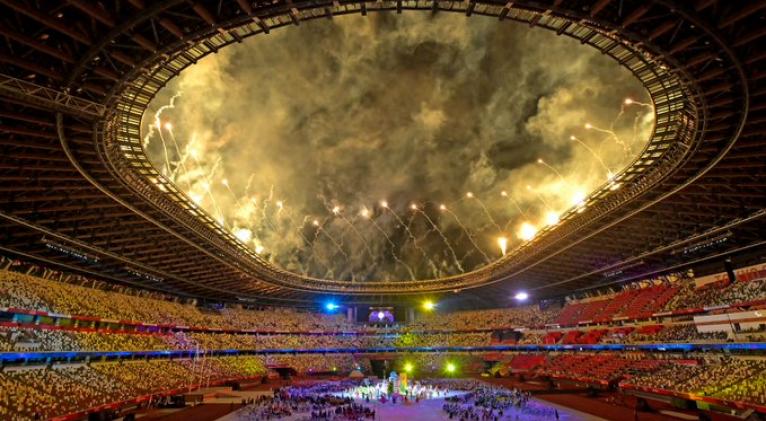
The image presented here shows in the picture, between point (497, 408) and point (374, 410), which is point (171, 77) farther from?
point (497, 408)

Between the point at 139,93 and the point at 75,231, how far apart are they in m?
19.8

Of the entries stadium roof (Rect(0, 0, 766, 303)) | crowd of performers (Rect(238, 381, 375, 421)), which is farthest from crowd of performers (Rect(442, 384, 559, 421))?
stadium roof (Rect(0, 0, 766, 303))

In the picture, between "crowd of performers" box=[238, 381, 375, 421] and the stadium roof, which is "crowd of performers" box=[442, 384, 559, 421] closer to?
"crowd of performers" box=[238, 381, 375, 421]

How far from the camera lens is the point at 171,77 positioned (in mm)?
18359

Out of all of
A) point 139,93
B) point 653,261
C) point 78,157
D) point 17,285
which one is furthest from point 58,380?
point 653,261

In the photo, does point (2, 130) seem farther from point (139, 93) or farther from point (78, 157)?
point (139, 93)

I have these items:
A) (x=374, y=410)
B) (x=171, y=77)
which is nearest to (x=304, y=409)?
(x=374, y=410)

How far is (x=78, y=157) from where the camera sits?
71.9 feet

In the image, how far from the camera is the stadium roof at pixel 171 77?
14586 mm

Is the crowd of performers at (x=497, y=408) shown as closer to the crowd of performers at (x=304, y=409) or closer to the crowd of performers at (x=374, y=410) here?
the crowd of performers at (x=374, y=410)


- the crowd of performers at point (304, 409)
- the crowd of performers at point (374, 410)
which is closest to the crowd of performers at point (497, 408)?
the crowd of performers at point (374, 410)

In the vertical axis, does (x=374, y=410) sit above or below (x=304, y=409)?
above

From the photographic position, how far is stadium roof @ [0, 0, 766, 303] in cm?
1459

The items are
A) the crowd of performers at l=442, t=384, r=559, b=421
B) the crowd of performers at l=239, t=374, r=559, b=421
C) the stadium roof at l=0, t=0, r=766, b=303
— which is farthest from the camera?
the crowd of performers at l=239, t=374, r=559, b=421
